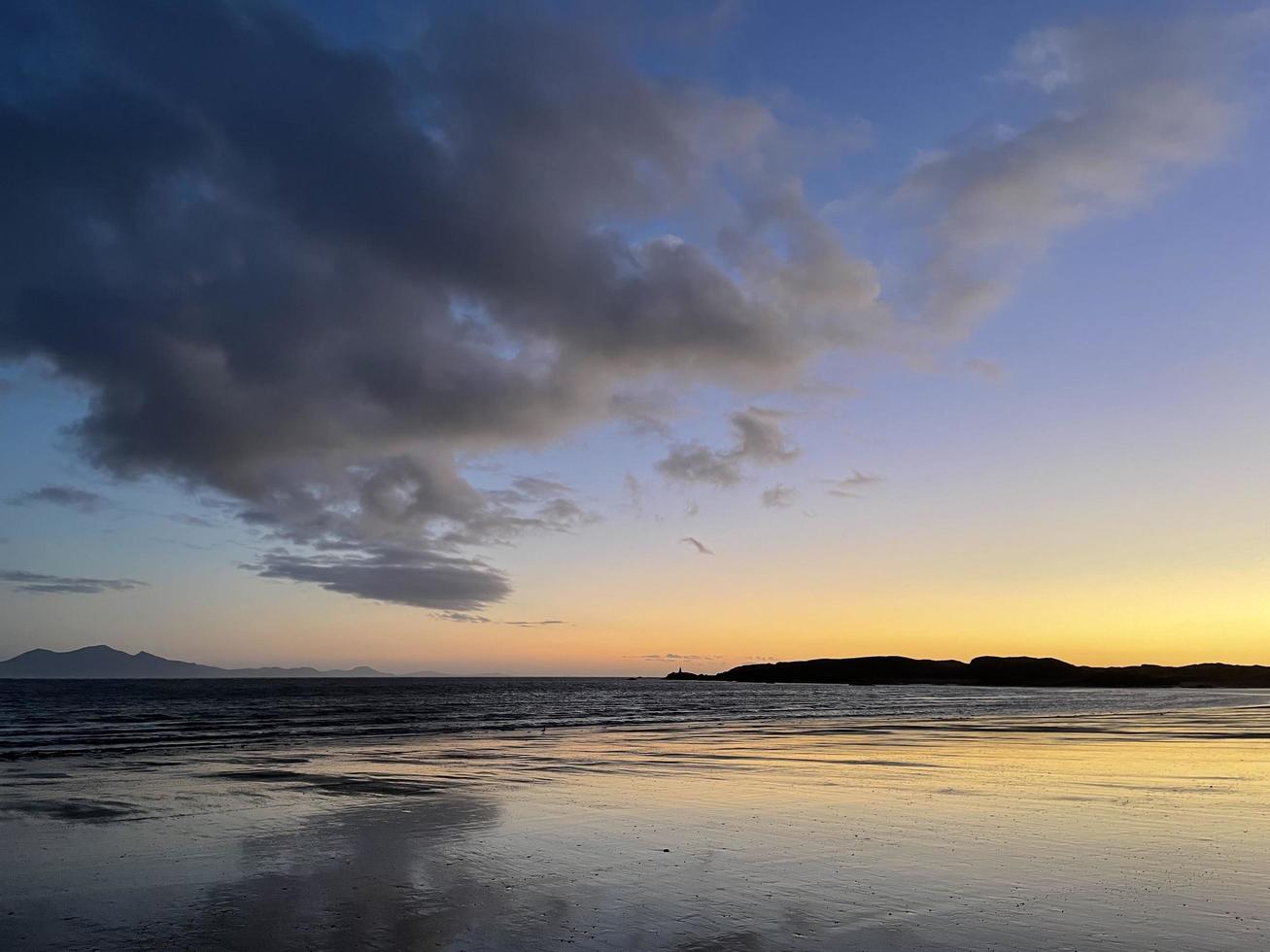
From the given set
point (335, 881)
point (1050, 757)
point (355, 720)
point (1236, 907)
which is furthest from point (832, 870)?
point (355, 720)

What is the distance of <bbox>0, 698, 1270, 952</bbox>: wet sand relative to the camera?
34.2 feet

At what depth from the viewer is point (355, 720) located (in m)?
66.0

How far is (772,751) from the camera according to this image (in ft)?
119

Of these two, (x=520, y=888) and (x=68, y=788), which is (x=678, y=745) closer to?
(x=68, y=788)

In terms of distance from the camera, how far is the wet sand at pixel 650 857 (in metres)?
10.4

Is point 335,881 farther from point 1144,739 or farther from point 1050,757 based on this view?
point 1144,739

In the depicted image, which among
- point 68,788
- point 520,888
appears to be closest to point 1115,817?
point 520,888

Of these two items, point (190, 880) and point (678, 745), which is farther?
point (678, 745)

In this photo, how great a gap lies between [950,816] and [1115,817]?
10.9ft

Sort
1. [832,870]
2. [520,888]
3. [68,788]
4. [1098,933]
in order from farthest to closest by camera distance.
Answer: [68,788], [832,870], [520,888], [1098,933]

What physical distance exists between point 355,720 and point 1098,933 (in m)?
63.7

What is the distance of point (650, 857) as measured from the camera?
14727 millimetres

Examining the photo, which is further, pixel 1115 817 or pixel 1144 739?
pixel 1144 739

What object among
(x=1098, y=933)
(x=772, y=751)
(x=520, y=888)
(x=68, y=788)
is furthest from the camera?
(x=772, y=751)
